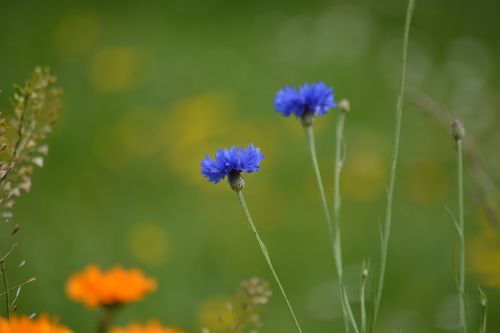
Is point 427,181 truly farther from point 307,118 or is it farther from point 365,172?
point 307,118

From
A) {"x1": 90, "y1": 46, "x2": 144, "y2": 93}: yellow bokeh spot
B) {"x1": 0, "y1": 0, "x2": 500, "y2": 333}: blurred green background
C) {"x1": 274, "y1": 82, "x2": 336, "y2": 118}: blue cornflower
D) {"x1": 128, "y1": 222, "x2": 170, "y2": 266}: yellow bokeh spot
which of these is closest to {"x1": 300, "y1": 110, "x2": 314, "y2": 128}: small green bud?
{"x1": 274, "y1": 82, "x2": 336, "y2": 118}: blue cornflower

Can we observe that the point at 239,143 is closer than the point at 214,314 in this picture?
No

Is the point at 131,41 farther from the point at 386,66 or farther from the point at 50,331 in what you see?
the point at 50,331

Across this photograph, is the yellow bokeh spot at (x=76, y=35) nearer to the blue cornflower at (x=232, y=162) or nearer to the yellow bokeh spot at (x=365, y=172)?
the yellow bokeh spot at (x=365, y=172)

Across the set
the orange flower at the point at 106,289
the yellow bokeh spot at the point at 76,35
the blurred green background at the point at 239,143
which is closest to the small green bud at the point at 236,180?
the orange flower at the point at 106,289

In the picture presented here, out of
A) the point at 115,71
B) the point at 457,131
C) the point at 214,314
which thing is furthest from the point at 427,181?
the point at 457,131

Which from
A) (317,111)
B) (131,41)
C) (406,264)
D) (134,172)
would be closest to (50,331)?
(317,111)
